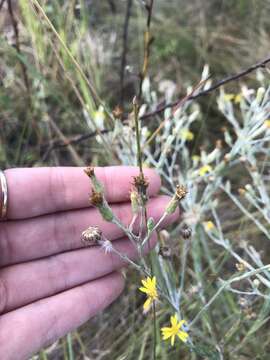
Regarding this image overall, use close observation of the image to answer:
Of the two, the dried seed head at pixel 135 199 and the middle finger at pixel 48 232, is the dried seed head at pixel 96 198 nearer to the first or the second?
the dried seed head at pixel 135 199

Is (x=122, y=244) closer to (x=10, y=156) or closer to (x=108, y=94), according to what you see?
(x=10, y=156)

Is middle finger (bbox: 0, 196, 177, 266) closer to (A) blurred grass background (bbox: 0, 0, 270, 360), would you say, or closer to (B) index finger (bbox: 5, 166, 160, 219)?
(B) index finger (bbox: 5, 166, 160, 219)

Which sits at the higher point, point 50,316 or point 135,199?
point 135,199

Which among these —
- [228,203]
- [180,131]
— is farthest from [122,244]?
[228,203]

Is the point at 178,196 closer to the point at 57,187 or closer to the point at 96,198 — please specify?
the point at 96,198

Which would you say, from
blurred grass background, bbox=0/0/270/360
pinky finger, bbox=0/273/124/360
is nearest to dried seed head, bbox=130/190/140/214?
pinky finger, bbox=0/273/124/360

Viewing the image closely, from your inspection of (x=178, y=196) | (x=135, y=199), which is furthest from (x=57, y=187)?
(x=178, y=196)
